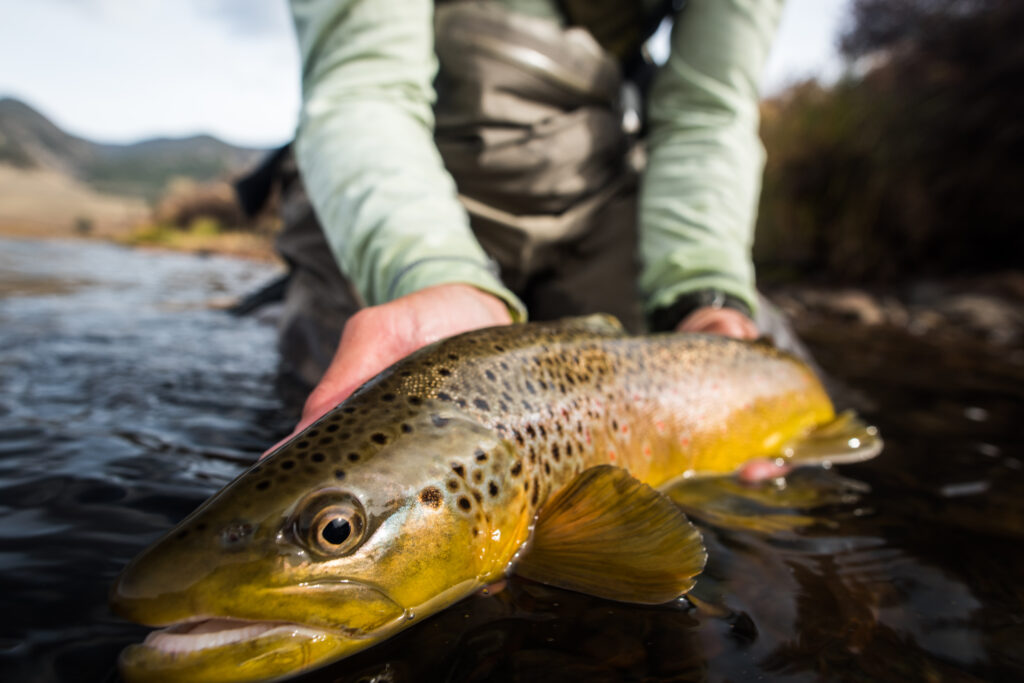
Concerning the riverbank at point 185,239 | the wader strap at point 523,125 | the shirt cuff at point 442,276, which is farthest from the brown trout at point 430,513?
the riverbank at point 185,239

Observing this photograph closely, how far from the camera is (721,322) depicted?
2674mm

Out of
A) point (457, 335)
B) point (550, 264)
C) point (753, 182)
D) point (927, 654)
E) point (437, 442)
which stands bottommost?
point (927, 654)

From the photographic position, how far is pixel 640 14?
3494 mm

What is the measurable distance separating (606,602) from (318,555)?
2.09 ft

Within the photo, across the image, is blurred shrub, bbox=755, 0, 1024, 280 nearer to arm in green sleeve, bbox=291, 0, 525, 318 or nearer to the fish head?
arm in green sleeve, bbox=291, 0, 525, 318

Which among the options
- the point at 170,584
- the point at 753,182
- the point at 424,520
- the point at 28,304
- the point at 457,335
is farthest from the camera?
the point at 28,304

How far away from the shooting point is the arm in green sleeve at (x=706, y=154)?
3.08 metres

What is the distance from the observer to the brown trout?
1.03 m

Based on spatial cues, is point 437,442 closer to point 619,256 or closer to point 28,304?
point 619,256

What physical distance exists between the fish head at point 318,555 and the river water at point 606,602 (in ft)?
0.32

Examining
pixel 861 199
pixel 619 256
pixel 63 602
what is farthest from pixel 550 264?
pixel 861 199

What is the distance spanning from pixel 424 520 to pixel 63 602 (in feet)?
2.44

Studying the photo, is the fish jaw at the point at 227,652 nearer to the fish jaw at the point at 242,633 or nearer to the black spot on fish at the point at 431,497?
the fish jaw at the point at 242,633

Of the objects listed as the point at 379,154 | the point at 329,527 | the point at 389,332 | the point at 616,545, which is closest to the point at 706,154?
the point at 379,154
